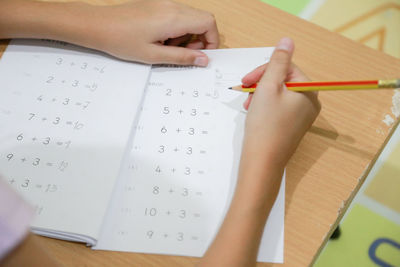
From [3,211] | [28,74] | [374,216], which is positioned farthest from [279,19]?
[374,216]

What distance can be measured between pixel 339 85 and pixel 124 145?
284mm

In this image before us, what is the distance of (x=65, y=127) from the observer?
508mm

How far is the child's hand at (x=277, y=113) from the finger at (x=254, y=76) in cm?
1

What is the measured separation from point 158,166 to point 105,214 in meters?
0.09

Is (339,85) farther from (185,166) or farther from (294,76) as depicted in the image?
(185,166)

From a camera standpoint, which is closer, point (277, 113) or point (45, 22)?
point (277, 113)

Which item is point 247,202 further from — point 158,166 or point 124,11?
point 124,11

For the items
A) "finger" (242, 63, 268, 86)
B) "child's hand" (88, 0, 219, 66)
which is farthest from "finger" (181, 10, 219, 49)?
"finger" (242, 63, 268, 86)

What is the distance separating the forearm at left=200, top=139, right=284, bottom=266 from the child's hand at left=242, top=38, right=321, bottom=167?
15 mm

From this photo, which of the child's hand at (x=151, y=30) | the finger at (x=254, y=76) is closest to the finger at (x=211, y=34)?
the child's hand at (x=151, y=30)

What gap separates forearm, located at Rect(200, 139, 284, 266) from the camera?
0.42m

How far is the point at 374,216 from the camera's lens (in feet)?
3.21

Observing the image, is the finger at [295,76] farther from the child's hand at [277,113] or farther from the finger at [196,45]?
the finger at [196,45]

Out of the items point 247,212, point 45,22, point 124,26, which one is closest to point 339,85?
point 247,212
